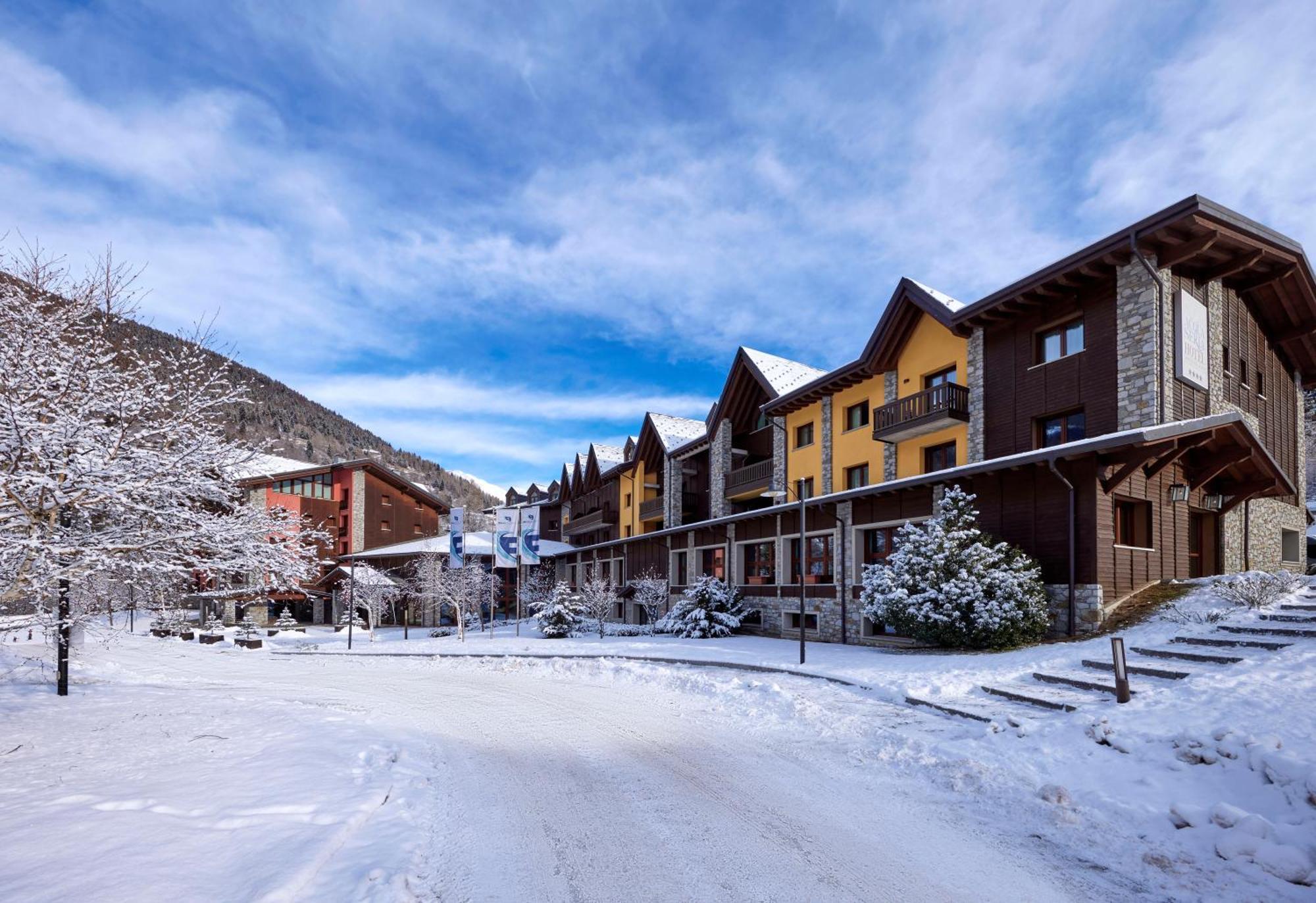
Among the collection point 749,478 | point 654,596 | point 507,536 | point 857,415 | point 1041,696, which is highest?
point 857,415

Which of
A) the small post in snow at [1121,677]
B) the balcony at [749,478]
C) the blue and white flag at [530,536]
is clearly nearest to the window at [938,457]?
the balcony at [749,478]

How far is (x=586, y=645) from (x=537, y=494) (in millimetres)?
50825

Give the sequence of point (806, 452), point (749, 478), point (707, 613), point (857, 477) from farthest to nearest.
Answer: point (749, 478)
point (806, 452)
point (857, 477)
point (707, 613)

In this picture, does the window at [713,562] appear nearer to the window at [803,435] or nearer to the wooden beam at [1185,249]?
the window at [803,435]

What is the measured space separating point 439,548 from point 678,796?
135ft

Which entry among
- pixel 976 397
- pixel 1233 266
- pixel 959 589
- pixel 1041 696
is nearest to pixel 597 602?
pixel 976 397

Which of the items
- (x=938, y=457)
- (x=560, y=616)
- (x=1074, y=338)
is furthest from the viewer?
(x=560, y=616)

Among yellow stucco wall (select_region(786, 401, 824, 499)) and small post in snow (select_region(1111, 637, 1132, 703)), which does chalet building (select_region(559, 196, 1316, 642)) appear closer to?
yellow stucco wall (select_region(786, 401, 824, 499))

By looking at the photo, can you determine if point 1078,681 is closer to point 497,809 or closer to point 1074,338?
point 497,809

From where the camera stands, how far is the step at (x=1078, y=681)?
9.91 meters

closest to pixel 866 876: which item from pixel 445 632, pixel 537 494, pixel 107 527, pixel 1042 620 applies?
pixel 107 527

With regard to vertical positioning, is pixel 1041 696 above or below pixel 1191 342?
below

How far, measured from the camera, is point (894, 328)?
2403 centimetres

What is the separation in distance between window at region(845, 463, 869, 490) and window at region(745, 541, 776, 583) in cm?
379
